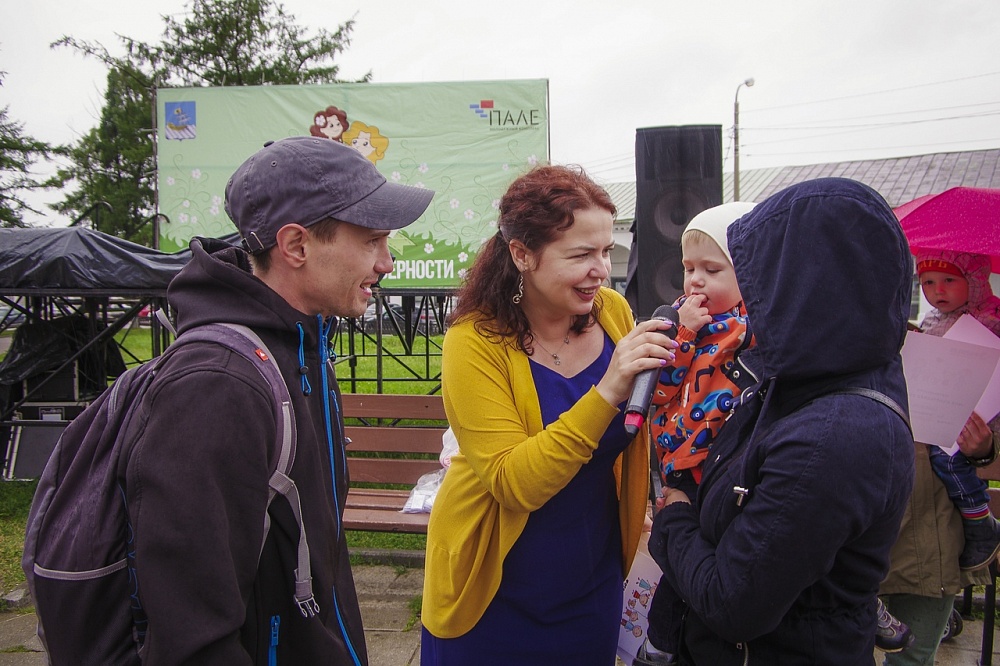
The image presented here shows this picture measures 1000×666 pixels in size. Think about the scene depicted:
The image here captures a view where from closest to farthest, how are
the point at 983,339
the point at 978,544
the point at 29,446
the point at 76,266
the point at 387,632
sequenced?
the point at 983,339
the point at 978,544
the point at 387,632
the point at 76,266
the point at 29,446

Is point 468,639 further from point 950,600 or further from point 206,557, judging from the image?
point 950,600

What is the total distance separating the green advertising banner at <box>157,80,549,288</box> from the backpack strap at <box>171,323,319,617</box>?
602cm

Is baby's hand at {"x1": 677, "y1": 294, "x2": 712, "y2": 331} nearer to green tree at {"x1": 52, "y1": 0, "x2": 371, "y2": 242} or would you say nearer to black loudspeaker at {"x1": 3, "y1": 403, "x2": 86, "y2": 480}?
black loudspeaker at {"x1": 3, "y1": 403, "x2": 86, "y2": 480}

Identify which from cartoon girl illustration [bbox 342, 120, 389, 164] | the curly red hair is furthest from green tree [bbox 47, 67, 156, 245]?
the curly red hair

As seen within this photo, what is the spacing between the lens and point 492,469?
1.53 meters

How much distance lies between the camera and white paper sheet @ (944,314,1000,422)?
2.34 meters

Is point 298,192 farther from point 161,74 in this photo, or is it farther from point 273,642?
point 161,74

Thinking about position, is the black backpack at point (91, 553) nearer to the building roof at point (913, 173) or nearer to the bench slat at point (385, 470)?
the bench slat at point (385, 470)

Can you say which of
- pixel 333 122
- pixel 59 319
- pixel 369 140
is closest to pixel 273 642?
pixel 369 140

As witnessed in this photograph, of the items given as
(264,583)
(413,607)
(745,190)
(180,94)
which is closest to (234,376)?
(264,583)

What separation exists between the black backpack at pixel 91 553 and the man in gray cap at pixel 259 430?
0.05 m

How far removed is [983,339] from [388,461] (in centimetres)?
361

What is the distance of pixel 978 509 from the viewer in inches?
96.9

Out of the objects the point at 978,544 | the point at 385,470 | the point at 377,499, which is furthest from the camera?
the point at 385,470
